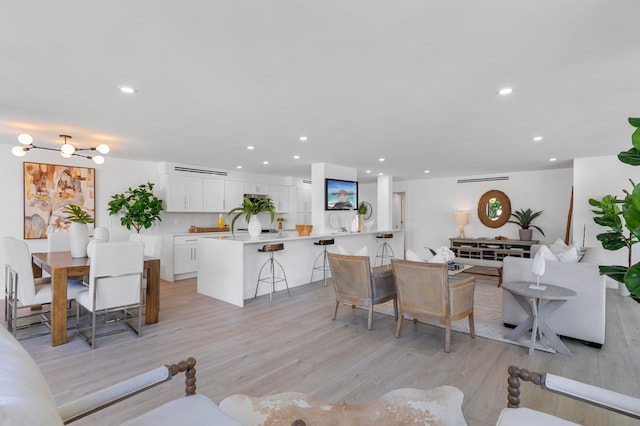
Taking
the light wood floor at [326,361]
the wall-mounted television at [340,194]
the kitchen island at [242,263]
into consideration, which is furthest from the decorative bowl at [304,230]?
the light wood floor at [326,361]

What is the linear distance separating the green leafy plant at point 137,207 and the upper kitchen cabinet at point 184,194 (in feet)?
1.20

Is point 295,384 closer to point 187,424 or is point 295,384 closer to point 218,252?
point 187,424

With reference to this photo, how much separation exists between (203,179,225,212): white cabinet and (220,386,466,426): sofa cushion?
5.53 meters

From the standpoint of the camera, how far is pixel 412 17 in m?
1.73

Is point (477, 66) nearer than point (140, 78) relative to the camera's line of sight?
Yes

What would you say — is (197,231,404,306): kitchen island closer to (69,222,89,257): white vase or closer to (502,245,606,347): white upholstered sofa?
(69,222,89,257): white vase

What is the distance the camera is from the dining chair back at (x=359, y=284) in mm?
3637

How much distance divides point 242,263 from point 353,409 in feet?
9.34

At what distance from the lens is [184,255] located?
6477 millimetres

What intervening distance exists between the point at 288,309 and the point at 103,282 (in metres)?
2.21

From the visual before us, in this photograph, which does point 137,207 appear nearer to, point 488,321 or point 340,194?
point 340,194

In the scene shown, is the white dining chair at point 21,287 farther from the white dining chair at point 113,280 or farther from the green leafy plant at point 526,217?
the green leafy plant at point 526,217

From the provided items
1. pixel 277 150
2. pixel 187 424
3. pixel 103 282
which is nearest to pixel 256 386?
pixel 187 424

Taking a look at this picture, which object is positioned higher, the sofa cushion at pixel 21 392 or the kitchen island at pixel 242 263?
the sofa cushion at pixel 21 392
